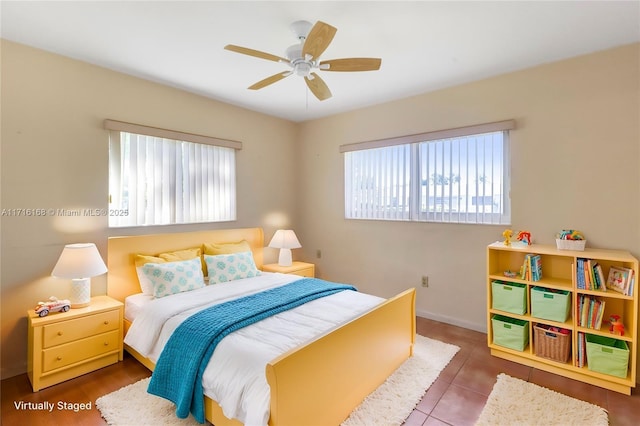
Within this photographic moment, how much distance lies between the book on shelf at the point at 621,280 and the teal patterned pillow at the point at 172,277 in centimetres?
350

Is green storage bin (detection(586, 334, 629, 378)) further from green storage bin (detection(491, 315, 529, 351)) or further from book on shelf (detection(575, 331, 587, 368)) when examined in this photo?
green storage bin (detection(491, 315, 529, 351))

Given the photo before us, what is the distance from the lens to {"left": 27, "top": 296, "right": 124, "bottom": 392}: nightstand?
226 centimetres

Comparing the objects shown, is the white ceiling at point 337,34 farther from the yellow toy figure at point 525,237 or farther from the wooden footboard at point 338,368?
the wooden footboard at point 338,368

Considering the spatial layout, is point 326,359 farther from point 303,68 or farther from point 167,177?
point 167,177

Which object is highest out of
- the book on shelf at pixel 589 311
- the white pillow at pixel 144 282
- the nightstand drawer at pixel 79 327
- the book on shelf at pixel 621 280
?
the book on shelf at pixel 621 280

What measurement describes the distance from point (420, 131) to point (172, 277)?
10.2ft

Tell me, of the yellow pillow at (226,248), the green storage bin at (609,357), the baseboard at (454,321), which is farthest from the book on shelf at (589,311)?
the yellow pillow at (226,248)

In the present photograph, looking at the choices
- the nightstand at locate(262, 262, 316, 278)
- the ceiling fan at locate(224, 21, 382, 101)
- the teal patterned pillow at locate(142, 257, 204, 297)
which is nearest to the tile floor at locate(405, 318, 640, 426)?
the nightstand at locate(262, 262, 316, 278)

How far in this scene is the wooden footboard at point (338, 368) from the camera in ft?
4.90

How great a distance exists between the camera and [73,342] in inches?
94.6

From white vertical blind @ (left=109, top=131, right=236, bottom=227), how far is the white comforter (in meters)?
1.02

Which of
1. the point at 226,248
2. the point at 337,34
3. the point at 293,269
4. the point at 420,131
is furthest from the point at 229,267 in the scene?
the point at 420,131

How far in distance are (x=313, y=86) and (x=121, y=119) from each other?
1.98 meters

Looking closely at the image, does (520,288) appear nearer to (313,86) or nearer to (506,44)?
(506,44)
